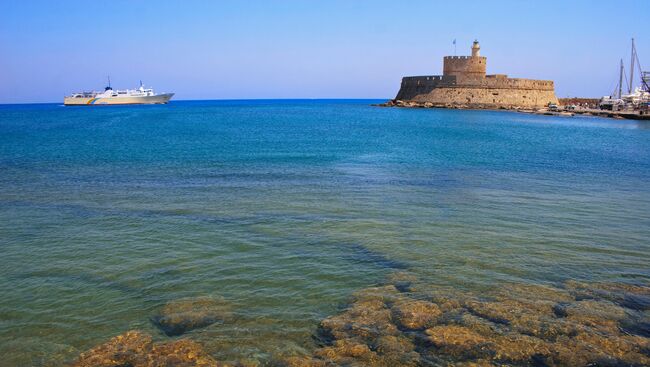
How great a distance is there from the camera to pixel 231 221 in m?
8.09

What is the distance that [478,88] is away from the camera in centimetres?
5381

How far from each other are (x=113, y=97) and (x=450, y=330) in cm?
9043

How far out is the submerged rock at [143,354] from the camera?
3852 millimetres

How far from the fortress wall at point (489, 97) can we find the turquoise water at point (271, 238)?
4070 centimetres

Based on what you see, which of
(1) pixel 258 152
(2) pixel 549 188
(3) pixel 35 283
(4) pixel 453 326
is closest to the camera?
(4) pixel 453 326

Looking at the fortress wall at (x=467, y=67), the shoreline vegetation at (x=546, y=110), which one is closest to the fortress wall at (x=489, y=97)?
the shoreline vegetation at (x=546, y=110)

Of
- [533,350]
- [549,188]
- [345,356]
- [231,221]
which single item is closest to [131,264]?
[231,221]

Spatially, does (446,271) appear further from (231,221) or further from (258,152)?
(258,152)

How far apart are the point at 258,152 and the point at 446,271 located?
1369 cm

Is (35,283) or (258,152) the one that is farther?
(258,152)

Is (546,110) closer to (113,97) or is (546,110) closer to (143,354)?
(143,354)

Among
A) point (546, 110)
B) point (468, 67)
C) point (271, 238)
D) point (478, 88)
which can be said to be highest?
point (468, 67)

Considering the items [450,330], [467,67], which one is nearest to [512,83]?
[467,67]

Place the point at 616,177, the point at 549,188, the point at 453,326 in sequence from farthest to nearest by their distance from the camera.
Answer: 1. the point at 616,177
2. the point at 549,188
3. the point at 453,326
